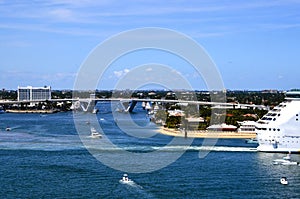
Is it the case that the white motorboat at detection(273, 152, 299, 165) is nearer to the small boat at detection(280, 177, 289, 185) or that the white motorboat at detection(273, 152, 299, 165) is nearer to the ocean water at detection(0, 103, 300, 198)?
the ocean water at detection(0, 103, 300, 198)

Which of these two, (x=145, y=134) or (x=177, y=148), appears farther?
(x=145, y=134)

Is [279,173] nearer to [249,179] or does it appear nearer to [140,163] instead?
[249,179]

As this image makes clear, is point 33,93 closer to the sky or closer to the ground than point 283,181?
closer to the sky

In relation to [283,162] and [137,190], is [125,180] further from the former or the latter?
[283,162]

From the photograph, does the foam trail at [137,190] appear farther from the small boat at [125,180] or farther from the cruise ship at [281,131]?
the cruise ship at [281,131]

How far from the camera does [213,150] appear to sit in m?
15.4

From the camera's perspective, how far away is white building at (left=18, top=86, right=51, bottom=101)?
166 ft

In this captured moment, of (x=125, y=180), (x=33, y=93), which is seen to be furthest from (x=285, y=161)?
(x=33, y=93)

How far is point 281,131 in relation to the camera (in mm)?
16047

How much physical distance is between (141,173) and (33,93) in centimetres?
4086

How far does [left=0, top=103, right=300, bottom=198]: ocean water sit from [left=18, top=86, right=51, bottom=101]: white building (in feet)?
111

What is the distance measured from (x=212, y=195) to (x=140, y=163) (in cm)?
338

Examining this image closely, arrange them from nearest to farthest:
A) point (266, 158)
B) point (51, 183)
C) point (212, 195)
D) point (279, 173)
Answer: point (212, 195) < point (51, 183) < point (279, 173) < point (266, 158)

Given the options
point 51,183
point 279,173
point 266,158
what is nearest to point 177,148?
point 266,158
